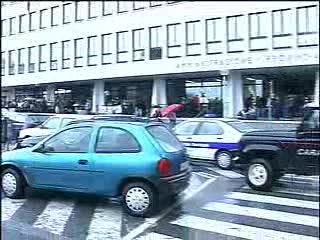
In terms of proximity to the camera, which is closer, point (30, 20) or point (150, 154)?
point (150, 154)

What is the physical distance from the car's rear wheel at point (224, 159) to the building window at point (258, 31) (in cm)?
1486

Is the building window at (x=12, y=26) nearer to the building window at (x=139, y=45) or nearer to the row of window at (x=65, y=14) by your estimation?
the row of window at (x=65, y=14)

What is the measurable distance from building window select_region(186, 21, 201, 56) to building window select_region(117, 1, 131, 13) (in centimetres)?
415

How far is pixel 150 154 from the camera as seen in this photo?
6.90 meters

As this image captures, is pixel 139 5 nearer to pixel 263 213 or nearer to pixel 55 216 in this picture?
pixel 263 213

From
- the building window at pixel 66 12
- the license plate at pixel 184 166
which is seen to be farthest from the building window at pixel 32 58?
the license plate at pixel 184 166

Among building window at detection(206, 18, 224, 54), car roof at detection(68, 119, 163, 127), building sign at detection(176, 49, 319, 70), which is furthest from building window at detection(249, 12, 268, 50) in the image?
car roof at detection(68, 119, 163, 127)

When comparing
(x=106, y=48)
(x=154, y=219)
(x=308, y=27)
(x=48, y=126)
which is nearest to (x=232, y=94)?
(x=308, y=27)

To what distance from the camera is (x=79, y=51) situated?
22016 millimetres

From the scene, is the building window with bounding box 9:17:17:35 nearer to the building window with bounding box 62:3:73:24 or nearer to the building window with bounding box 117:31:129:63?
the building window with bounding box 62:3:73:24

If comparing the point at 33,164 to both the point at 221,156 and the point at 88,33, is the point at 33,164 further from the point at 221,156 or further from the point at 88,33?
the point at 88,33

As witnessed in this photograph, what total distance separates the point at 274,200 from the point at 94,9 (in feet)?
79.6

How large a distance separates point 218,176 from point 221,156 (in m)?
1.67

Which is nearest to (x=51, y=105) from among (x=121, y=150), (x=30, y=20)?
(x=121, y=150)
